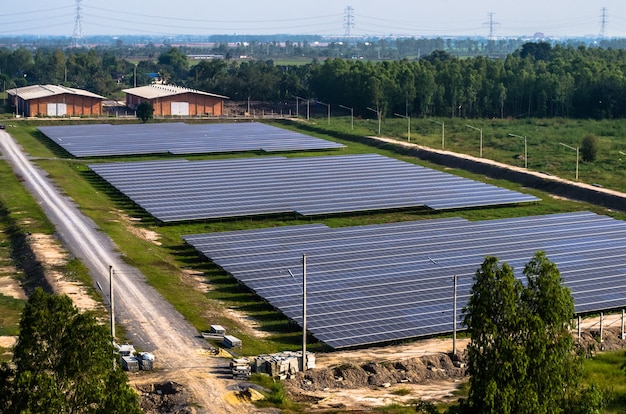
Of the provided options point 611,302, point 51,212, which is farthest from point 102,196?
point 611,302

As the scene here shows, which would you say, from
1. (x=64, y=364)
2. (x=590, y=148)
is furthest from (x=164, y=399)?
(x=590, y=148)

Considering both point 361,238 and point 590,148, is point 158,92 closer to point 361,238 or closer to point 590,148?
point 590,148

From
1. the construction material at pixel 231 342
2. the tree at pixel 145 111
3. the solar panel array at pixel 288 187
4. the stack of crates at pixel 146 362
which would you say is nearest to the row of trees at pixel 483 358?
the stack of crates at pixel 146 362

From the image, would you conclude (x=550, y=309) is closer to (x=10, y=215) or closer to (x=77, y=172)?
(x=10, y=215)

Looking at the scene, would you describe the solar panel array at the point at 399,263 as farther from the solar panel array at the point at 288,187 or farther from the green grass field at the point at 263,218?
the solar panel array at the point at 288,187

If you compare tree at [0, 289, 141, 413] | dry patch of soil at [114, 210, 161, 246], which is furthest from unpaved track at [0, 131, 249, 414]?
tree at [0, 289, 141, 413]

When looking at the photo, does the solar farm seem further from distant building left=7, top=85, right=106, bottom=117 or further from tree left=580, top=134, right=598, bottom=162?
distant building left=7, top=85, right=106, bottom=117

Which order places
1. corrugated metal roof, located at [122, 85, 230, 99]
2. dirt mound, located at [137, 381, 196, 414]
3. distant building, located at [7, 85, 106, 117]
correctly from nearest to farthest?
dirt mound, located at [137, 381, 196, 414]
distant building, located at [7, 85, 106, 117]
corrugated metal roof, located at [122, 85, 230, 99]
